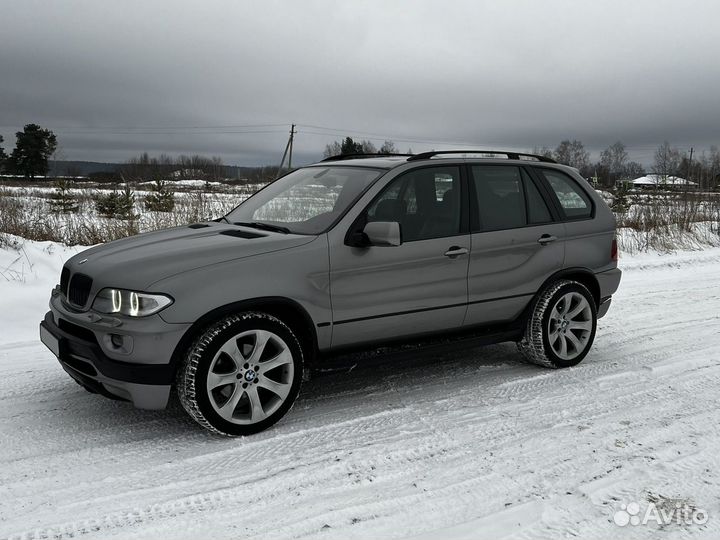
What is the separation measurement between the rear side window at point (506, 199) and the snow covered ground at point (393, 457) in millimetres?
1299

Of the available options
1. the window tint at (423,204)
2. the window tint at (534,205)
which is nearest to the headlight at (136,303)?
the window tint at (423,204)

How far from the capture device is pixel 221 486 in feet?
11.2

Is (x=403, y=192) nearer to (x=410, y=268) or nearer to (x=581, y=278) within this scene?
(x=410, y=268)

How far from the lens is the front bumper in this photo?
12.2 ft

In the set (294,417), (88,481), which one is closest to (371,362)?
(294,417)

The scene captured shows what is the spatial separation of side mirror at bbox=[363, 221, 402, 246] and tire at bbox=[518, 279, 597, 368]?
1.76m

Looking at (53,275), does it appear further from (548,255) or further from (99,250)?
(548,255)

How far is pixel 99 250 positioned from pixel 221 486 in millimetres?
1960

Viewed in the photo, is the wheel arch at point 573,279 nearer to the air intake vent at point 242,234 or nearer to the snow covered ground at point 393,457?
the snow covered ground at point 393,457

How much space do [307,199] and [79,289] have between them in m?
1.71

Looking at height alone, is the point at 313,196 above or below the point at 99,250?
above

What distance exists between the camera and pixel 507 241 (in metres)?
5.10

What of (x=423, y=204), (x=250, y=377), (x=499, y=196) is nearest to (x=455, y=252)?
(x=423, y=204)

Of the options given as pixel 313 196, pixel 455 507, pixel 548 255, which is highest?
pixel 313 196
